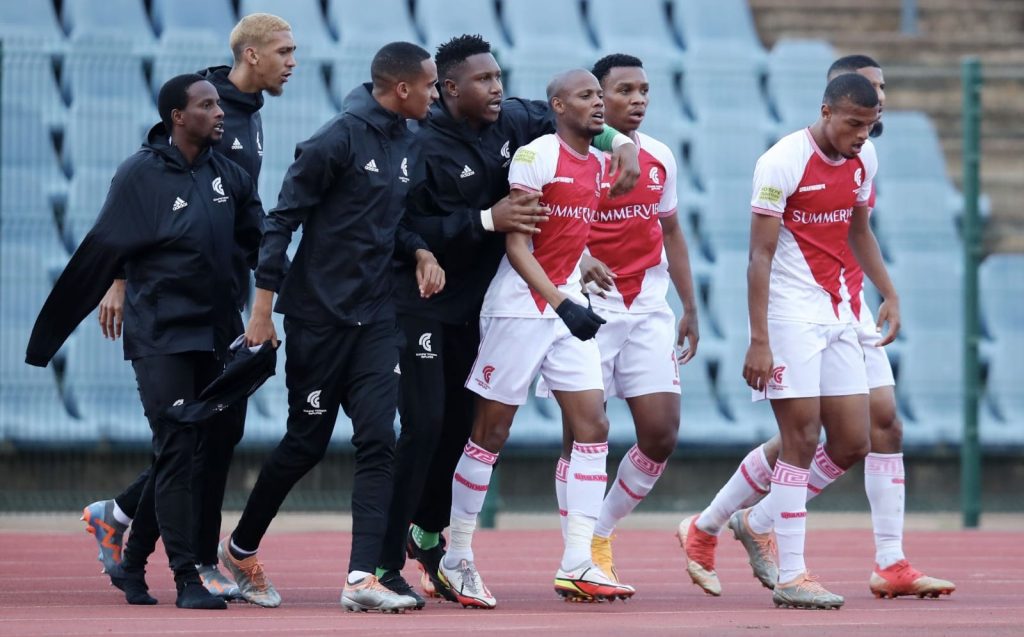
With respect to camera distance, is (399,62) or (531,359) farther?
(531,359)

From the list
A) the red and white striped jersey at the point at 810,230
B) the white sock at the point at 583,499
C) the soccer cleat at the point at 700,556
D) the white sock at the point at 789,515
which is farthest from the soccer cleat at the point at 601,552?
the red and white striped jersey at the point at 810,230

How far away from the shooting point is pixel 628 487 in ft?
24.3

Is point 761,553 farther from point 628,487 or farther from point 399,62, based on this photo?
point 399,62

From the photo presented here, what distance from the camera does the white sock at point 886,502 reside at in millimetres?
7270

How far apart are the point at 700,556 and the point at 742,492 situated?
34 centimetres

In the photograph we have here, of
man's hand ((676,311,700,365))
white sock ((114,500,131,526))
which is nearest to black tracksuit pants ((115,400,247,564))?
white sock ((114,500,131,526))

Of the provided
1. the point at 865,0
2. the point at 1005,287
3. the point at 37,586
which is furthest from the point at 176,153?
the point at 865,0

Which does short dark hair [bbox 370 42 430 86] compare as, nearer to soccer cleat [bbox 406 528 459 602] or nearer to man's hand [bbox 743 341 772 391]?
man's hand [bbox 743 341 772 391]

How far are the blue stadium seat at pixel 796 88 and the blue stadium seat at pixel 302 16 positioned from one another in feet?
12.1

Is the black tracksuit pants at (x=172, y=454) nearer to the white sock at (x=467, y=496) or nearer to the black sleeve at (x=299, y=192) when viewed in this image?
the black sleeve at (x=299, y=192)

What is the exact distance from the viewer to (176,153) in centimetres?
670

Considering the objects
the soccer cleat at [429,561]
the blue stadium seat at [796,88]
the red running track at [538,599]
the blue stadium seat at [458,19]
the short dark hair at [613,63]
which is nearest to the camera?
the red running track at [538,599]

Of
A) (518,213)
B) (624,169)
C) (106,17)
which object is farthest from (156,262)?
(106,17)

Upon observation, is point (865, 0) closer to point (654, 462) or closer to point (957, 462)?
point (957, 462)
